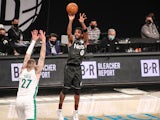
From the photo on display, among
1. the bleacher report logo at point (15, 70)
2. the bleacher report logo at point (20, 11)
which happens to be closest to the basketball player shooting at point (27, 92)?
the bleacher report logo at point (15, 70)

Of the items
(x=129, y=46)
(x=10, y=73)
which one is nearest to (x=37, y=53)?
(x=10, y=73)

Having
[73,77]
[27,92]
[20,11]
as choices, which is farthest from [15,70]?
[27,92]

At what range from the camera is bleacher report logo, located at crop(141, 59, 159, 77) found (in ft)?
50.0

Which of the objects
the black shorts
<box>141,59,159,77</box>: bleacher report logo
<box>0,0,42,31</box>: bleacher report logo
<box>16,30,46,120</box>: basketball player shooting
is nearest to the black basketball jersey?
the black shorts

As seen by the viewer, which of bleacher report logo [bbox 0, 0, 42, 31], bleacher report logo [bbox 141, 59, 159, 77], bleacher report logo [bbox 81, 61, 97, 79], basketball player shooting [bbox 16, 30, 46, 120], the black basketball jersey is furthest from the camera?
bleacher report logo [bbox 0, 0, 42, 31]

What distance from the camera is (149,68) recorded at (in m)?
15.3

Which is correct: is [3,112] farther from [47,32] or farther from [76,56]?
[47,32]

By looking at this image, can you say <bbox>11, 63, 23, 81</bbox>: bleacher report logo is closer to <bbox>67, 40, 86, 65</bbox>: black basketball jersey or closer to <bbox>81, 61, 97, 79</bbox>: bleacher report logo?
<bbox>81, 61, 97, 79</bbox>: bleacher report logo

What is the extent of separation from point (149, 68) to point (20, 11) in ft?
18.0

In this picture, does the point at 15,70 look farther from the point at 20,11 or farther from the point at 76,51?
the point at 20,11

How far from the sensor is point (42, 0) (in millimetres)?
18562

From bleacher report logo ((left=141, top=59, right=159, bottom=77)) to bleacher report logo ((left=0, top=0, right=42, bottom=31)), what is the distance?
507 centimetres

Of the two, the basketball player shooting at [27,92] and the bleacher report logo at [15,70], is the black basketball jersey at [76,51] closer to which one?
the basketball player shooting at [27,92]

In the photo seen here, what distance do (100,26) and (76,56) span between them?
8.42 meters
